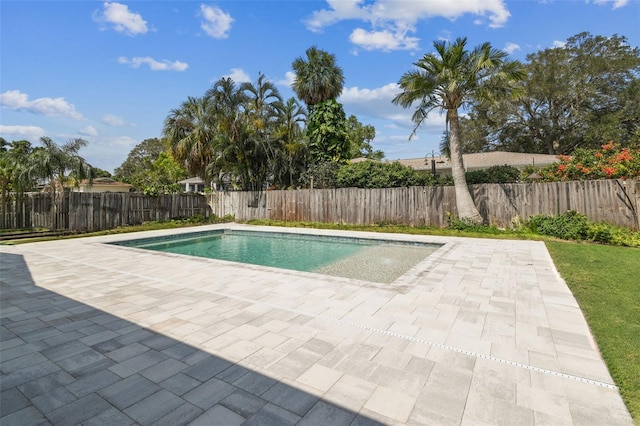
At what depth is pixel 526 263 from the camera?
599cm

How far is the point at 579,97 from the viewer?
69.7 ft

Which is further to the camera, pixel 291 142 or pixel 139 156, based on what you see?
pixel 139 156

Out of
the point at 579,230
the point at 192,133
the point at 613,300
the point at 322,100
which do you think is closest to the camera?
the point at 613,300

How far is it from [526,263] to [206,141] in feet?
53.0

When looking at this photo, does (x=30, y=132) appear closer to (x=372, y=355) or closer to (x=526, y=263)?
(x=372, y=355)

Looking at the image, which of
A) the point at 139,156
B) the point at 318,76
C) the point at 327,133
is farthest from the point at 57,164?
the point at 139,156

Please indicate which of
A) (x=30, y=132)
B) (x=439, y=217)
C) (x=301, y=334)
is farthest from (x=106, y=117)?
(x=301, y=334)

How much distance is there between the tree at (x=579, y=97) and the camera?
786 inches

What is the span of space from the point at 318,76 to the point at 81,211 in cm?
1362

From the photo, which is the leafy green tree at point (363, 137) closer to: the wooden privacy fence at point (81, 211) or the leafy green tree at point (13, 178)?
the wooden privacy fence at point (81, 211)

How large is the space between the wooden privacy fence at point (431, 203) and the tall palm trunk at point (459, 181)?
0.54 m

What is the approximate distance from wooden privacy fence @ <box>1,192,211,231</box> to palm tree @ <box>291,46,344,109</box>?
33.8 feet

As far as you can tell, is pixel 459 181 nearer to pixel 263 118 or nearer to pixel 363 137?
pixel 263 118

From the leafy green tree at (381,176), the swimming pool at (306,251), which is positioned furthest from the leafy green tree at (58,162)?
the leafy green tree at (381,176)
